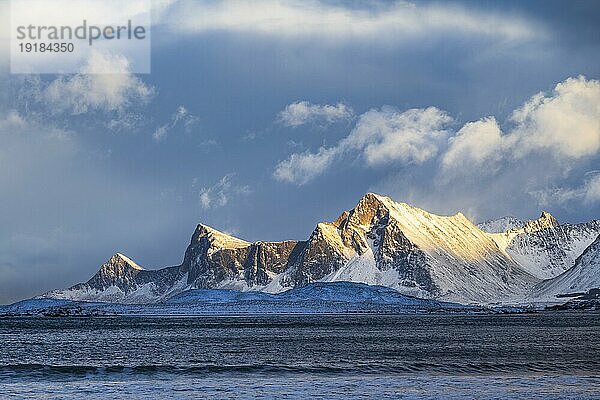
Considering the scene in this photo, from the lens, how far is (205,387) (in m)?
89.6

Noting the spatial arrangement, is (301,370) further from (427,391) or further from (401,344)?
(401,344)

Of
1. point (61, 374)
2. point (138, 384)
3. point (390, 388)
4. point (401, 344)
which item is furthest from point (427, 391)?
point (401, 344)

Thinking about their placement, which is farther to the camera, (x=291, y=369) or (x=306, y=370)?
(x=291, y=369)

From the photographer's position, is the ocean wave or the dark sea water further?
the ocean wave

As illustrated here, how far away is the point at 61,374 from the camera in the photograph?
339ft

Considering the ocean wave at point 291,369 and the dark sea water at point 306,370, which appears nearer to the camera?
the dark sea water at point 306,370

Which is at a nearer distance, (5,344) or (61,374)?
(61,374)

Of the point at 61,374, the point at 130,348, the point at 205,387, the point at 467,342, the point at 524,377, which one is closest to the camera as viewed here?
the point at 205,387

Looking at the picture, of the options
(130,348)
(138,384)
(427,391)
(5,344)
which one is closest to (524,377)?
(427,391)

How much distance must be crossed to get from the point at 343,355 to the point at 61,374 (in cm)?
4369

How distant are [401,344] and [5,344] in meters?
74.4

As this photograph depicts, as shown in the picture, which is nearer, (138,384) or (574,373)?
(138,384)

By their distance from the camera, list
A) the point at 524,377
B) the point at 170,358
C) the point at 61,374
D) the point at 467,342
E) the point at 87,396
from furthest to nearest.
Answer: the point at 467,342, the point at 170,358, the point at 61,374, the point at 524,377, the point at 87,396

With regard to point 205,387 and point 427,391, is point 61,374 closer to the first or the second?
point 205,387
